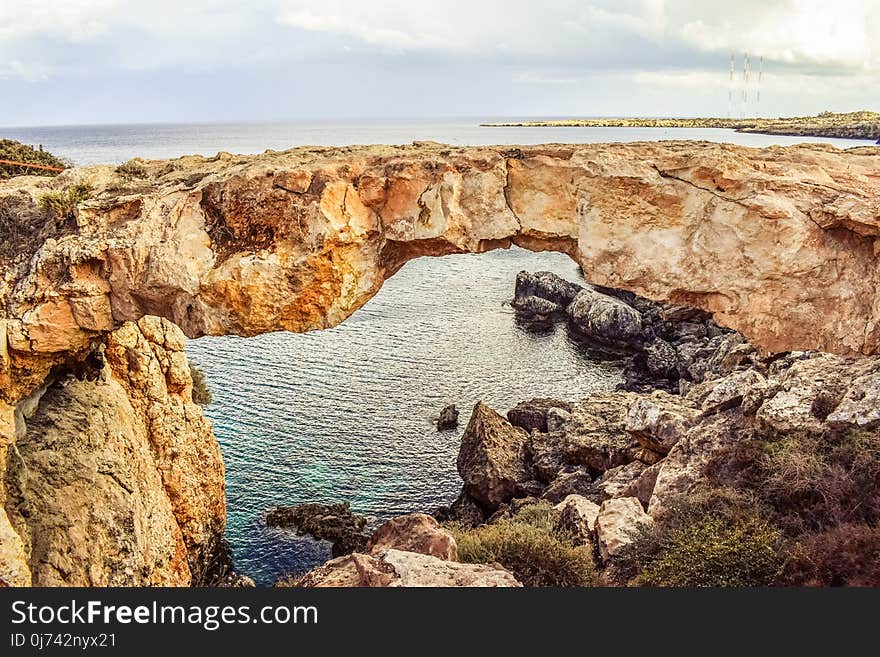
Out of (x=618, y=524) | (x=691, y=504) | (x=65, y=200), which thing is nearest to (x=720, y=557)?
(x=691, y=504)

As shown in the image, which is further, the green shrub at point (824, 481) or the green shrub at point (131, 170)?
the green shrub at point (131, 170)

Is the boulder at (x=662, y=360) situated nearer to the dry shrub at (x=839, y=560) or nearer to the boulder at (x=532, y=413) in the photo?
the boulder at (x=532, y=413)

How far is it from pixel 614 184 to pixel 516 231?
1.42 meters

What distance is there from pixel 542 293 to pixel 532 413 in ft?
46.7

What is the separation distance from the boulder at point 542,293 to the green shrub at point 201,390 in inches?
630

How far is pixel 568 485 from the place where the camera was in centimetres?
1558

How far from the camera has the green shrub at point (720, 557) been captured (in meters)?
7.94

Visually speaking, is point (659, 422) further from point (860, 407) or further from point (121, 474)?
point (121, 474)

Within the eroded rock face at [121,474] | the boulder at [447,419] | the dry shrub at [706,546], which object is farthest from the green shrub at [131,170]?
the boulder at [447,419]

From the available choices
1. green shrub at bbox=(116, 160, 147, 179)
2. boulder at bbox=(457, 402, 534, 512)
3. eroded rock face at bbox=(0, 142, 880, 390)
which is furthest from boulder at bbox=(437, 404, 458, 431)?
green shrub at bbox=(116, 160, 147, 179)

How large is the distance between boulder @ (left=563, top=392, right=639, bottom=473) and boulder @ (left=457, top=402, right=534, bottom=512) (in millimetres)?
1339

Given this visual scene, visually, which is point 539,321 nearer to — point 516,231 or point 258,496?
point 258,496

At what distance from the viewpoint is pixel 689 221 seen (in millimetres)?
8609

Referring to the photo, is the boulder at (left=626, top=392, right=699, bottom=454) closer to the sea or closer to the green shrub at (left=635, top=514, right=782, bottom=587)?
the green shrub at (left=635, top=514, right=782, bottom=587)
